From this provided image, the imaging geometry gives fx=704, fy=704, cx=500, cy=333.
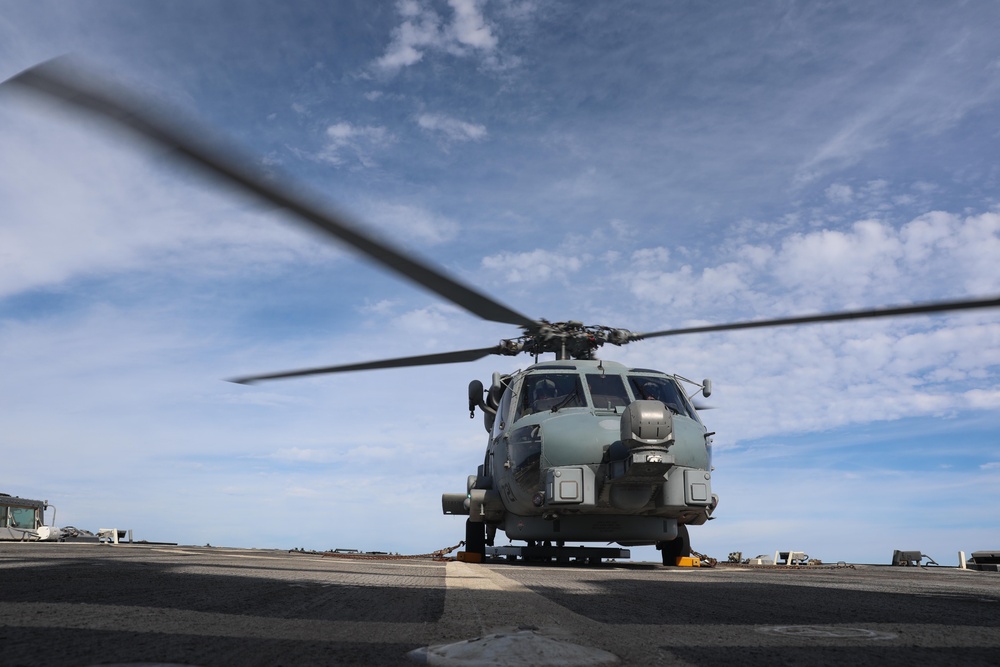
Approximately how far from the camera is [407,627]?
2684 mm

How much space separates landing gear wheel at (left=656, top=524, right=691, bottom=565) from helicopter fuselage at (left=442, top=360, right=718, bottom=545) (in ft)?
4.60

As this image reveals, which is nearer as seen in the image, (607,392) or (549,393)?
(607,392)

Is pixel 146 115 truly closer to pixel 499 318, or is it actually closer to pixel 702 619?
pixel 702 619

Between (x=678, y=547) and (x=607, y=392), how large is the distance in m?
3.38

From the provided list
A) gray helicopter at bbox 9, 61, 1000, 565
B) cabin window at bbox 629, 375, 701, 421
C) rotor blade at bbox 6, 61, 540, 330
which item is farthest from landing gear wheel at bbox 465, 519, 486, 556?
rotor blade at bbox 6, 61, 540, 330

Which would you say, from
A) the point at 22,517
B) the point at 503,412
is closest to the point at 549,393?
the point at 503,412

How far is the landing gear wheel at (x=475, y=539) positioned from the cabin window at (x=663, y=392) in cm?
437

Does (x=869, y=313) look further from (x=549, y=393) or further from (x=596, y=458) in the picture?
(x=549, y=393)

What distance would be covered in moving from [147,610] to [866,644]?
2.80 meters

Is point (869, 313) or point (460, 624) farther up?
point (869, 313)

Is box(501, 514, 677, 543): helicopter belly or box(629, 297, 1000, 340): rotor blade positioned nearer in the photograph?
box(629, 297, 1000, 340): rotor blade

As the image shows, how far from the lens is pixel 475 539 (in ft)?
43.9

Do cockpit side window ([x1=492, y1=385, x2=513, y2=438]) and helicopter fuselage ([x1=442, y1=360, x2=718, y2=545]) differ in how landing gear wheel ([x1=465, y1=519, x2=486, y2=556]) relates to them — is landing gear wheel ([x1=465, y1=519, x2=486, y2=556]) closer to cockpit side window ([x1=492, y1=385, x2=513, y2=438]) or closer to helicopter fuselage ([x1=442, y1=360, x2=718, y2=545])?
helicopter fuselage ([x1=442, y1=360, x2=718, y2=545])

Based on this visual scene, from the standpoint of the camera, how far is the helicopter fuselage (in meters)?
9.29
